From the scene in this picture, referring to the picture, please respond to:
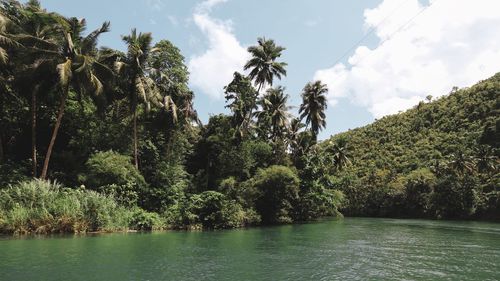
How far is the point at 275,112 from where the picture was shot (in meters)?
58.8

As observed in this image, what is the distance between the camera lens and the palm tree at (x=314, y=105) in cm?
6394

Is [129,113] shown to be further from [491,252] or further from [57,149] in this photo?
[491,252]

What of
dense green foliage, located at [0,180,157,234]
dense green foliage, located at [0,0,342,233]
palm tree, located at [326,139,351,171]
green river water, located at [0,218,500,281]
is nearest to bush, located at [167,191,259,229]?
dense green foliage, located at [0,0,342,233]

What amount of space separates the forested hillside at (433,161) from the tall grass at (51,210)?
144 ft

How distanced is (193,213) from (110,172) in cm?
832

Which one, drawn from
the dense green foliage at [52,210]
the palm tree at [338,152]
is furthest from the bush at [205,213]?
the palm tree at [338,152]

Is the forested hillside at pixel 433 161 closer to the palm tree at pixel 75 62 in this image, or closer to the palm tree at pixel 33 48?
the palm tree at pixel 75 62

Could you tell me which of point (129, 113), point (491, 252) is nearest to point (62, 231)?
point (129, 113)

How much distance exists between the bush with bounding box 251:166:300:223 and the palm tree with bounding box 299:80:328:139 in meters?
16.9

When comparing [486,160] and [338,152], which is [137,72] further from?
[486,160]

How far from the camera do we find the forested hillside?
76125 millimetres

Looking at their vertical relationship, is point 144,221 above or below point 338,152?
below

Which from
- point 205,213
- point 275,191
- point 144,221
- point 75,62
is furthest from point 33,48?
point 275,191

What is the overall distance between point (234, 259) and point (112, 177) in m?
19.2
